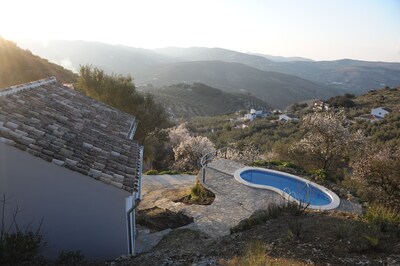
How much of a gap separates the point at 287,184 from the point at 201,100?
298 ft

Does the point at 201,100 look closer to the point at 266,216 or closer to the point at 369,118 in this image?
the point at 369,118

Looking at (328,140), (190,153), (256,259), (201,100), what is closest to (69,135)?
(256,259)

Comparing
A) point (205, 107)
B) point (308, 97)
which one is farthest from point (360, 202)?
point (308, 97)

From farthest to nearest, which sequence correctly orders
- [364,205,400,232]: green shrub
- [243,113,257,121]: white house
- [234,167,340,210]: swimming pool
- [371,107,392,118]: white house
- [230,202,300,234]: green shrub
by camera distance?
[243,113,257,121]: white house → [371,107,392,118]: white house → [234,167,340,210]: swimming pool → [230,202,300,234]: green shrub → [364,205,400,232]: green shrub

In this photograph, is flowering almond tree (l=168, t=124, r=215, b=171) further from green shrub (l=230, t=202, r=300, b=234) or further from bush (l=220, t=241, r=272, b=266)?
bush (l=220, t=241, r=272, b=266)

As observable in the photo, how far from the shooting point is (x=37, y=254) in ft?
22.6

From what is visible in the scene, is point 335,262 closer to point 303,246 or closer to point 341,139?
point 303,246

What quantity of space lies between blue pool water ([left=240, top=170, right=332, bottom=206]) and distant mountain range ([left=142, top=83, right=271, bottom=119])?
227 feet

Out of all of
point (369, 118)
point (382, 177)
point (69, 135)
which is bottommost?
point (369, 118)

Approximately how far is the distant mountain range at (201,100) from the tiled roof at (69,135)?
7491cm

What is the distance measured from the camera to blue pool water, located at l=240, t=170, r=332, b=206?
1476cm

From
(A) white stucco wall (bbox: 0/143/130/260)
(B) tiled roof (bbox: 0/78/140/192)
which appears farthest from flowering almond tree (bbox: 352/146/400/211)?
(A) white stucco wall (bbox: 0/143/130/260)

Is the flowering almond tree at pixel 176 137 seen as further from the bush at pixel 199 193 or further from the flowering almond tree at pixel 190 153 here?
the bush at pixel 199 193

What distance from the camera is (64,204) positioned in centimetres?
→ 711
